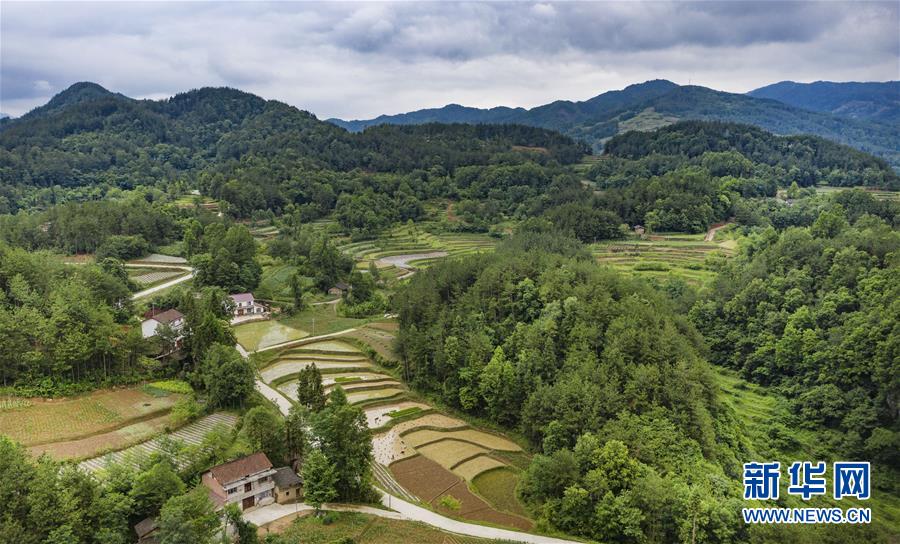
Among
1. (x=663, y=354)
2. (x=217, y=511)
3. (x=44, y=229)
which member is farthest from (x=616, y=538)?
(x=44, y=229)

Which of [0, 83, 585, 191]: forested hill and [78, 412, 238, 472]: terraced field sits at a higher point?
[0, 83, 585, 191]: forested hill

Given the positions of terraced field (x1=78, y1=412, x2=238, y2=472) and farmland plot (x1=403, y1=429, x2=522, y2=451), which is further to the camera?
farmland plot (x1=403, y1=429, x2=522, y2=451)

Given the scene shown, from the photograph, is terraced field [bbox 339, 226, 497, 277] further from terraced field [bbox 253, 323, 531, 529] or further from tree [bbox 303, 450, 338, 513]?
tree [bbox 303, 450, 338, 513]

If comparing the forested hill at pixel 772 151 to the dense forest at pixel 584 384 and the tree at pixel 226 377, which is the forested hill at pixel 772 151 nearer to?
the dense forest at pixel 584 384

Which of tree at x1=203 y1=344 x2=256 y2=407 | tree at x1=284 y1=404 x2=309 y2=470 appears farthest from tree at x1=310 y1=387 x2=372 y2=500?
tree at x1=203 y1=344 x2=256 y2=407

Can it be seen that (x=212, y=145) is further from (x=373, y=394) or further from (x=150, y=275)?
(x=373, y=394)

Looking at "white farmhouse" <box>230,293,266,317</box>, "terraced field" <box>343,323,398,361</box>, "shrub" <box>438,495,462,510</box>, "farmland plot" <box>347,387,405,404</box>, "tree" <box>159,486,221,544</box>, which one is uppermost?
"white farmhouse" <box>230,293,266,317</box>

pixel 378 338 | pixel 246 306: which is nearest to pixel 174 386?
pixel 378 338
